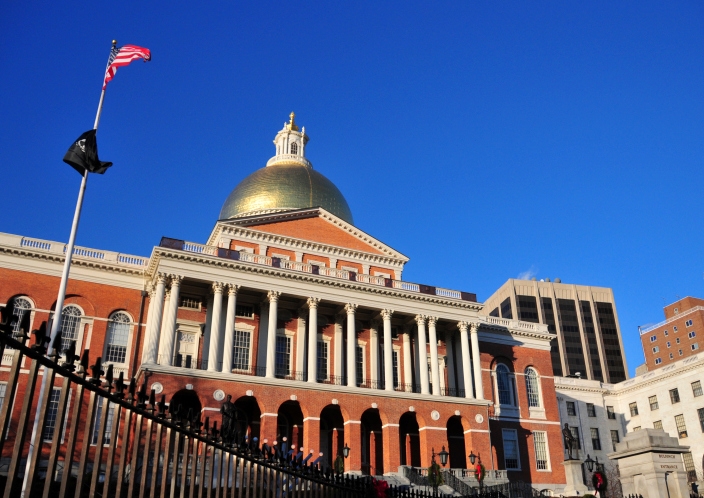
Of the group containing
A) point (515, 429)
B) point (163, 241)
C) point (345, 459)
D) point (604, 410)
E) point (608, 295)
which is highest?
point (608, 295)

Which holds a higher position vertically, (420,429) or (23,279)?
(23,279)

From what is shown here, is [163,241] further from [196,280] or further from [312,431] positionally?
[312,431]

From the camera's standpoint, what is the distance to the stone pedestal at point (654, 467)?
58.1ft

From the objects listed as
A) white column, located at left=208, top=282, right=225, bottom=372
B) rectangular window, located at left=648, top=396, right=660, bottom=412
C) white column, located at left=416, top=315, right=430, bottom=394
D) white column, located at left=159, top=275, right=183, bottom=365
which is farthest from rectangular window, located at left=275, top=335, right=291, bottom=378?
rectangular window, located at left=648, top=396, right=660, bottom=412

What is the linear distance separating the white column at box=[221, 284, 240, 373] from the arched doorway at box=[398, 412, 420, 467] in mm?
14053

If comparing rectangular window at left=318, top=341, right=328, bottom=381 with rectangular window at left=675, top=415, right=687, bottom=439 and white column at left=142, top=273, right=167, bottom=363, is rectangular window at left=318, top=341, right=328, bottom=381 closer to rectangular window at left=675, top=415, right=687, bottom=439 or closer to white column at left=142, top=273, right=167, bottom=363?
white column at left=142, top=273, right=167, bottom=363

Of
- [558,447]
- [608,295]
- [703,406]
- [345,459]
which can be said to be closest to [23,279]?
[345,459]

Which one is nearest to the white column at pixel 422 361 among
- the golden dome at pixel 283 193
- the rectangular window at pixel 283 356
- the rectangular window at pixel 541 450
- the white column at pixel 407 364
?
the white column at pixel 407 364

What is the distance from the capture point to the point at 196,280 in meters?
43.2

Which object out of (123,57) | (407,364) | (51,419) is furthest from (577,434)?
(123,57)

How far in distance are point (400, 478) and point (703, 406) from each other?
128ft

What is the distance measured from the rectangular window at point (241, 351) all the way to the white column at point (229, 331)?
1.45 meters

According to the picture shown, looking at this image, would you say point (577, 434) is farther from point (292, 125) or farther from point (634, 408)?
point (292, 125)

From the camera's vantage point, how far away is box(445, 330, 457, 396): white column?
169 feet
